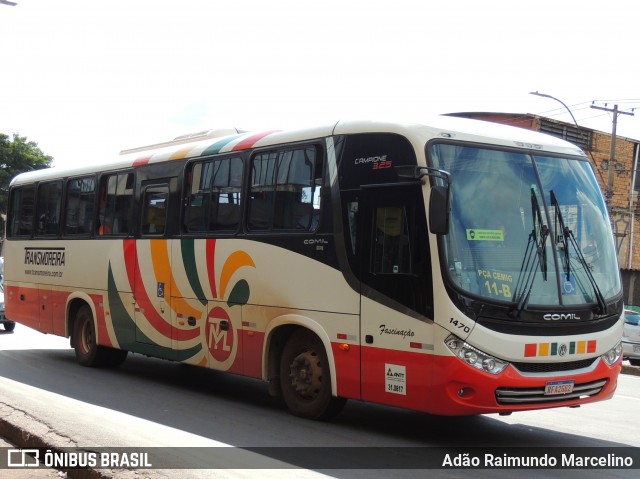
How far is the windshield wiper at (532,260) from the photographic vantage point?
8.07 m

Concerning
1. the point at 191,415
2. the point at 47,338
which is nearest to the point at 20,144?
the point at 47,338

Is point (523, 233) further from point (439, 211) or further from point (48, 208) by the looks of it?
point (48, 208)

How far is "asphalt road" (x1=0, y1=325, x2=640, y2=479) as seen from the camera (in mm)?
7488

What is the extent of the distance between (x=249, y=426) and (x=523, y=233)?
3568 millimetres

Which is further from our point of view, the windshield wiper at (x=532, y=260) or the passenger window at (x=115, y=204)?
the passenger window at (x=115, y=204)

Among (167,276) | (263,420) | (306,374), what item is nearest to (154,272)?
(167,276)

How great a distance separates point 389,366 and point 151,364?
322 inches

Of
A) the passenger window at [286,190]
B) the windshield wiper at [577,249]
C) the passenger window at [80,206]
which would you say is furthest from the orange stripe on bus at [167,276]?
the windshield wiper at [577,249]

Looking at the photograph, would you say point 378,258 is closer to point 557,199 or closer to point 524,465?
point 557,199

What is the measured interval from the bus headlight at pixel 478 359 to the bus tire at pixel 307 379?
192cm

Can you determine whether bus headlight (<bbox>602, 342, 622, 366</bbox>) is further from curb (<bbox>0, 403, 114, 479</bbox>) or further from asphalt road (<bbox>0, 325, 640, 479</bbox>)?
curb (<bbox>0, 403, 114, 479</bbox>)

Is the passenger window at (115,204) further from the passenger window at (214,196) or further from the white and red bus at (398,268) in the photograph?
the passenger window at (214,196)

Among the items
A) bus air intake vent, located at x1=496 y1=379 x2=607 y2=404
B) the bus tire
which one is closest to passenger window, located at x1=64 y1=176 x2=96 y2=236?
the bus tire

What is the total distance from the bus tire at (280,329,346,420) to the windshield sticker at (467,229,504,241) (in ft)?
7.43
